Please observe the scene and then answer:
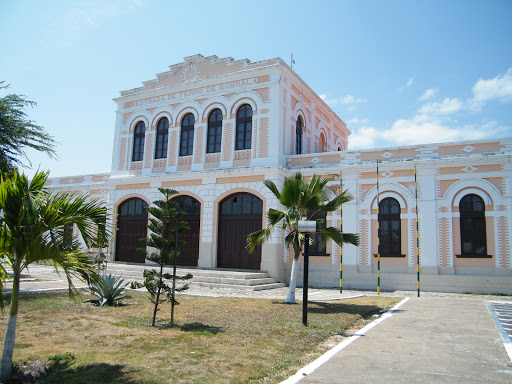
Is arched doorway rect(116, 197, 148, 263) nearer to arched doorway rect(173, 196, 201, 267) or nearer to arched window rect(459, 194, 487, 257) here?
arched doorway rect(173, 196, 201, 267)

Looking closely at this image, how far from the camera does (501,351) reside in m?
6.87

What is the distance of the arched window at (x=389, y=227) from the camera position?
1781cm

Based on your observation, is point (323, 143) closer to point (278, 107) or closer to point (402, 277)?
point (278, 107)

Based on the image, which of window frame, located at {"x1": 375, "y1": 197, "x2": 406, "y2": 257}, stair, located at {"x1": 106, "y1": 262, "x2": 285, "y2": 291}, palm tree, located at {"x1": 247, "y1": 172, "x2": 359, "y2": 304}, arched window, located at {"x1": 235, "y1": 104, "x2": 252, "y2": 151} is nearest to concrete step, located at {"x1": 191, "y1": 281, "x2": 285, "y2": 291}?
stair, located at {"x1": 106, "y1": 262, "x2": 285, "y2": 291}

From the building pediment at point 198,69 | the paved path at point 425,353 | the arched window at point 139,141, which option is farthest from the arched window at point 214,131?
the paved path at point 425,353

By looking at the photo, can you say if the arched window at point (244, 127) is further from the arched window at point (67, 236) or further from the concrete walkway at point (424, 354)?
the arched window at point (67, 236)

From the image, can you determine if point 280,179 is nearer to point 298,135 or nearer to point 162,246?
point 298,135

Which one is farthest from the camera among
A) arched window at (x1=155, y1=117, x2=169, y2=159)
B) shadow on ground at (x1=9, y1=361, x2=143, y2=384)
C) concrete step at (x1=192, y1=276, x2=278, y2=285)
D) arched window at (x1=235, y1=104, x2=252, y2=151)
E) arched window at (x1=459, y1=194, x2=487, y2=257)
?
arched window at (x1=155, y1=117, x2=169, y2=159)

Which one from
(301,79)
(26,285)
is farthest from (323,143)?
(26,285)

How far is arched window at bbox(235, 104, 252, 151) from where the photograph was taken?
20641 mm

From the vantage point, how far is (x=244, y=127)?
20812 millimetres

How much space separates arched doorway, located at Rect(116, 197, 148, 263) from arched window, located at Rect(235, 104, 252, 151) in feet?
20.7

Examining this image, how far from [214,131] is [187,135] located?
1.73m

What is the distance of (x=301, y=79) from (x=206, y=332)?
16.7 m
